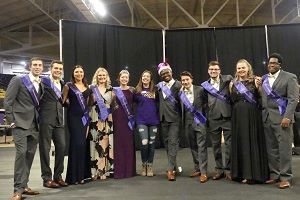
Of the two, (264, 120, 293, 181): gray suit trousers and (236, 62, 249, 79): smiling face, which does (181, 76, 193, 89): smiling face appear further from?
(264, 120, 293, 181): gray suit trousers

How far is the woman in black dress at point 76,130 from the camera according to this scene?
3.38 metres

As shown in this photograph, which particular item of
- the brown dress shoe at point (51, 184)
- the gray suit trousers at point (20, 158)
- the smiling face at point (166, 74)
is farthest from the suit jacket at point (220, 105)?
the gray suit trousers at point (20, 158)

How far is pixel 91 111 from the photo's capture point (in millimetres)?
3654

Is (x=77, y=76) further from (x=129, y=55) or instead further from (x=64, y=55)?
(x=129, y=55)

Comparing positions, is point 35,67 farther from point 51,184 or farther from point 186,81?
point 186,81

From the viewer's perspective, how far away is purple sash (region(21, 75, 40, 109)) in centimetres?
292

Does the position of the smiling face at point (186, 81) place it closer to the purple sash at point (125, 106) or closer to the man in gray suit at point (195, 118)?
the man in gray suit at point (195, 118)

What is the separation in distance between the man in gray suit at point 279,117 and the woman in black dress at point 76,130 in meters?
1.77

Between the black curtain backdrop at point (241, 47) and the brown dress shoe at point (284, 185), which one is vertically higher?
the black curtain backdrop at point (241, 47)

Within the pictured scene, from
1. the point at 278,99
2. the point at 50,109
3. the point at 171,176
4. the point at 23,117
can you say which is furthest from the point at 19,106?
the point at 278,99

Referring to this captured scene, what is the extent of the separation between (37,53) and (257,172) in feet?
30.4

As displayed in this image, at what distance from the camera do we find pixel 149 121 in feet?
12.1

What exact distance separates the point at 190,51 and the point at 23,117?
14.1ft

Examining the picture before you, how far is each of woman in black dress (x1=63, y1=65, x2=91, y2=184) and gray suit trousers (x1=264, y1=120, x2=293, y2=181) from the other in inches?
70.6
